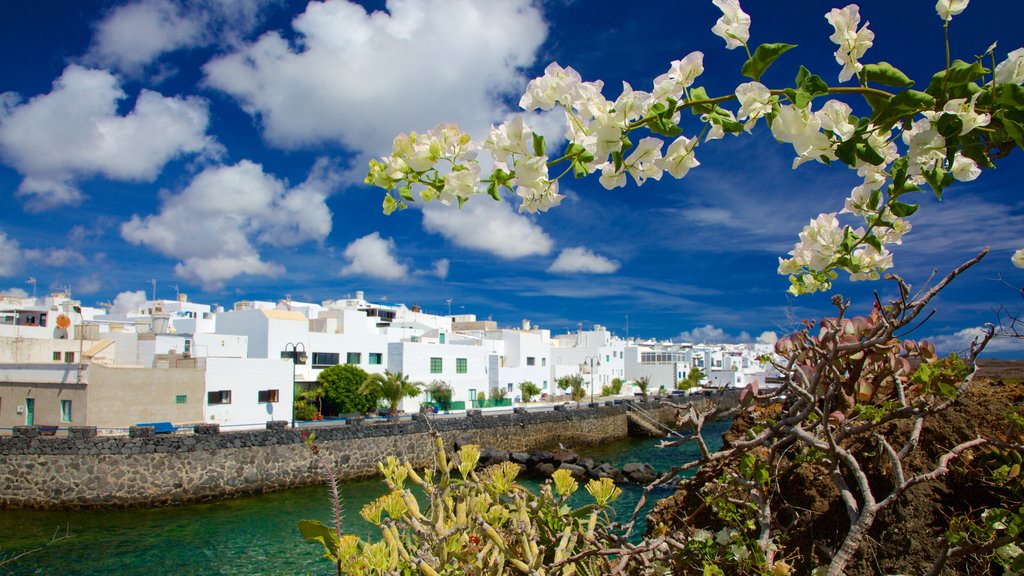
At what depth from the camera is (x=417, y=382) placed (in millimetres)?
34562

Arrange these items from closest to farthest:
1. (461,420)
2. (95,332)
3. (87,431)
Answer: (87,431) → (461,420) → (95,332)

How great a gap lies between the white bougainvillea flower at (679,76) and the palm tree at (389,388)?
31.0m

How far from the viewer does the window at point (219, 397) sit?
23784mm

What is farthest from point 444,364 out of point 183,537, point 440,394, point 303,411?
point 183,537

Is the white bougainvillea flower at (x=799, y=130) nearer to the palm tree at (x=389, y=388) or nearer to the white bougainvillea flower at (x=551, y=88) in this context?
the white bougainvillea flower at (x=551, y=88)

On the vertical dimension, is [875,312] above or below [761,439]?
above

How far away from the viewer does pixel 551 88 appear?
1.18 metres

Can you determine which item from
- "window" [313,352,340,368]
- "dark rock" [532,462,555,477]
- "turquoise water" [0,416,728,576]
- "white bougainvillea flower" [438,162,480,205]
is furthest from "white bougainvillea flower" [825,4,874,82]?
"window" [313,352,340,368]

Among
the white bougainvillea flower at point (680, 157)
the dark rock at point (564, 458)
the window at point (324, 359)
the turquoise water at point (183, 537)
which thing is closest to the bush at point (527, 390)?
the window at point (324, 359)

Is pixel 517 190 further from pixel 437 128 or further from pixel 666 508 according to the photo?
pixel 666 508

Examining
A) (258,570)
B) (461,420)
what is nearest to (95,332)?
(461,420)

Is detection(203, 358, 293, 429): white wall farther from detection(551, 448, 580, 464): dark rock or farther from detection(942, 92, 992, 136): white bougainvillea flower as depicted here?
detection(942, 92, 992, 136): white bougainvillea flower

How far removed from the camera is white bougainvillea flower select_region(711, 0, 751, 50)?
3.69 ft

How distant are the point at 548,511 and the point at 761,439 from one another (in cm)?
116
